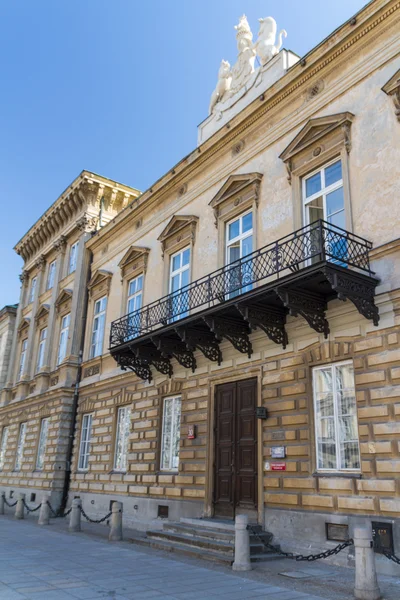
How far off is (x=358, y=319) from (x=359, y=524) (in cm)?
396

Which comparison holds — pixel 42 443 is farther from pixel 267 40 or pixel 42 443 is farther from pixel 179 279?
pixel 267 40

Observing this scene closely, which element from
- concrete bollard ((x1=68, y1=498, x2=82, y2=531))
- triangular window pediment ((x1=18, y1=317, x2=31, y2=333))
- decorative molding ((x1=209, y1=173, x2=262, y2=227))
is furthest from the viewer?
triangular window pediment ((x1=18, y1=317, x2=31, y2=333))

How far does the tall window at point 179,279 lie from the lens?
16.1 meters

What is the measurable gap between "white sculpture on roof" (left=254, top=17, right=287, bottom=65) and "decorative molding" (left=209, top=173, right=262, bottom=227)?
162 inches

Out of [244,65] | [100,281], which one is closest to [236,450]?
[100,281]

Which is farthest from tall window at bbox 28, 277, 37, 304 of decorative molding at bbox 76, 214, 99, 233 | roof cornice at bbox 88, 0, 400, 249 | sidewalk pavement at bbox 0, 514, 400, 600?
sidewalk pavement at bbox 0, 514, 400, 600

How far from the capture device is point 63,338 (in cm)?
2456

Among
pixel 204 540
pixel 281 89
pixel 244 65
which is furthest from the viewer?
pixel 244 65

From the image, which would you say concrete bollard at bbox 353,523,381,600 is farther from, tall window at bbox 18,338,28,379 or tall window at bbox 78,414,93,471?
tall window at bbox 18,338,28,379

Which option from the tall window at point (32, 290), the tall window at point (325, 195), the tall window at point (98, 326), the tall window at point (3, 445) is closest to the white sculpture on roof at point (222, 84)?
the tall window at point (325, 195)

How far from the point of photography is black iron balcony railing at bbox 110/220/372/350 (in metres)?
10.6

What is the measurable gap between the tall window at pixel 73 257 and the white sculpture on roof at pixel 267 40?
43.4ft

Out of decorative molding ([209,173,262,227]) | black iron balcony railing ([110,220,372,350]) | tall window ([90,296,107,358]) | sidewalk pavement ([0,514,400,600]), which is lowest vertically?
sidewalk pavement ([0,514,400,600])

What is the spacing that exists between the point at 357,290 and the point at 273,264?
310 centimetres
